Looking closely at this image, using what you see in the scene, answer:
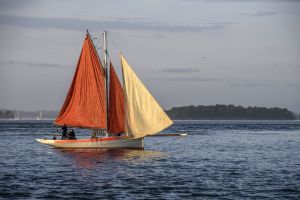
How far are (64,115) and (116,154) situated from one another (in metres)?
10.6

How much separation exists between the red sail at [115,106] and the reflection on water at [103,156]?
8.79 feet

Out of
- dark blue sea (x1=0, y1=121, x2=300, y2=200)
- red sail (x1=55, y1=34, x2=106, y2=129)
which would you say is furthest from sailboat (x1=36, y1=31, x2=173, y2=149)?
dark blue sea (x1=0, y1=121, x2=300, y2=200)

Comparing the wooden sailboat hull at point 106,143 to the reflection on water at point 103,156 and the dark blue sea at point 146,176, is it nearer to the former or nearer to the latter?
the reflection on water at point 103,156

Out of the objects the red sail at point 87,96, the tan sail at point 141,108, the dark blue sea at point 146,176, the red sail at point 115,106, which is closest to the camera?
the dark blue sea at point 146,176

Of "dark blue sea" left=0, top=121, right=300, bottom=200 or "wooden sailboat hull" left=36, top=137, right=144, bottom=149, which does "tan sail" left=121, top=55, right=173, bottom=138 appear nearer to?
"wooden sailboat hull" left=36, top=137, right=144, bottom=149

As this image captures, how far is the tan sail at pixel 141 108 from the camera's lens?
67.9 m

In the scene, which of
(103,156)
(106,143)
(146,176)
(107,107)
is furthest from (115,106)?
(146,176)

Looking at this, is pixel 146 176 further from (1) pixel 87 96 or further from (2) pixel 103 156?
(1) pixel 87 96

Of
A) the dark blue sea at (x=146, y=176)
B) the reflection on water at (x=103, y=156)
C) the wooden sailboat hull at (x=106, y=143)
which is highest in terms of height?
the wooden sailboat hull at (x=106, y=143)

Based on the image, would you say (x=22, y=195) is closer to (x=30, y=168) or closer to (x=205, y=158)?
(x=30, y=168)

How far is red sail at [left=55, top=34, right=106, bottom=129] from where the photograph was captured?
2827 inches

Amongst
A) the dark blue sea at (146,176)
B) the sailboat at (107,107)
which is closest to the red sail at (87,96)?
the sailboat at (107,107)

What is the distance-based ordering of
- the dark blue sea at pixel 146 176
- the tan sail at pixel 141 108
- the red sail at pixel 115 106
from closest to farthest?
the dark blue sea at pixel 146 176 < the tan sail at pixel 141 108 < the red sail at pixel 115 106

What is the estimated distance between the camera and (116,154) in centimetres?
6519
